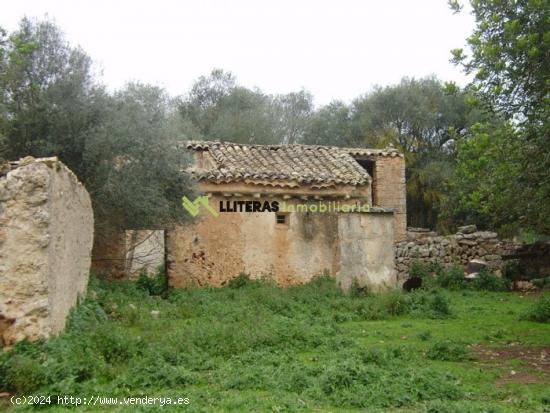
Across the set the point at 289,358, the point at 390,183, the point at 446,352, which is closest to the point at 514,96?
the point at 446,352

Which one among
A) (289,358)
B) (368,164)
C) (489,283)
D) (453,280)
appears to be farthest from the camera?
(368,164)

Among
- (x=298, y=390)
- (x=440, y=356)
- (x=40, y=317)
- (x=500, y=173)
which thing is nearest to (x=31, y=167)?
(x=40, y=317)

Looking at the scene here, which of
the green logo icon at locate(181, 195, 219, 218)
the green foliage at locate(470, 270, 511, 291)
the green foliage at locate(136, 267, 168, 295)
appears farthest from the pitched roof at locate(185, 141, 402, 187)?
the green foliage at locate(470, 270, 511, 291)

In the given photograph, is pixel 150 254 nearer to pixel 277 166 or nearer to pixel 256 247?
pixel 256 247

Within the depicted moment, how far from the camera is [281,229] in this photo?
48.6 feet

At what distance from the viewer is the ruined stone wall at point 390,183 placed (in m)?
20.9

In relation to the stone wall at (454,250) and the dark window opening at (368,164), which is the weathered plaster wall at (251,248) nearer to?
the stone wall at (454,250)

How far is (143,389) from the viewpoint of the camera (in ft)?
18.9

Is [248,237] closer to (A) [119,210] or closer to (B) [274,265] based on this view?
(B) [274,265]

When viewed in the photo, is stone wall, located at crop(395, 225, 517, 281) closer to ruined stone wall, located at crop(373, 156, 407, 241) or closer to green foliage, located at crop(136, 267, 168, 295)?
ruined stone wall, located at crop(373, 156, 407, 241)

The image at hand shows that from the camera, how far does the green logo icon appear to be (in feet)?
43.0

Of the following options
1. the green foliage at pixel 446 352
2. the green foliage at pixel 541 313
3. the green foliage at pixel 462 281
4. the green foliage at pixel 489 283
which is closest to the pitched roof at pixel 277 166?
the green foliage at pixel 462 281

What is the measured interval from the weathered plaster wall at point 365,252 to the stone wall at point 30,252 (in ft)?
25.8

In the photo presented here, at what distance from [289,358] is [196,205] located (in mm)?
7259
